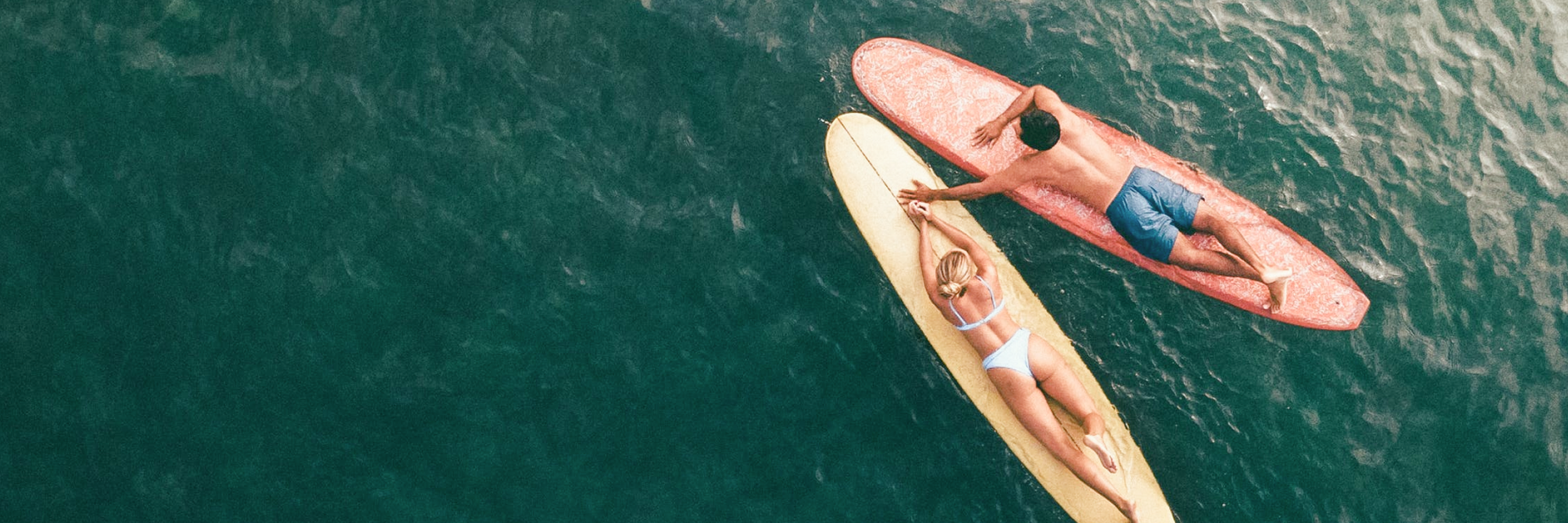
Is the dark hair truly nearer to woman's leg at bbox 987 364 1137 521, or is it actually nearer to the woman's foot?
woman's leg at bbox 987 364 1137 521

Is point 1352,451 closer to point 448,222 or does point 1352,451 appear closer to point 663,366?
point 663,366

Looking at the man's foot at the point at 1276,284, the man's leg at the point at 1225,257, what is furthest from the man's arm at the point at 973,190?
the man's foot at the point at 1276,284

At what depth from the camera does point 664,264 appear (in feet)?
15.2

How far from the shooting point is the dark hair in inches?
153

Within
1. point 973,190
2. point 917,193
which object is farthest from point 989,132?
point 917,193

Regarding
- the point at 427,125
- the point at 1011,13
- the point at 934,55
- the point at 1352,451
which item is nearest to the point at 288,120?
the point at 427,125

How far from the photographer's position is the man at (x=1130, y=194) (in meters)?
4.09

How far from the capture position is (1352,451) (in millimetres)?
4422

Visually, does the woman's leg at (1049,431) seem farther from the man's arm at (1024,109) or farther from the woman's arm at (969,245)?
the man's arm at (1024,109)

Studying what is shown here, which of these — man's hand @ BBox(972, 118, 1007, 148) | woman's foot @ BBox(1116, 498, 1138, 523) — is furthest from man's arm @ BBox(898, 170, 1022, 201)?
woman's foot @ BBox(1116, 498, 1138, 523)

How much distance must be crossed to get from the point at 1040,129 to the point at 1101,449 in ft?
5.28

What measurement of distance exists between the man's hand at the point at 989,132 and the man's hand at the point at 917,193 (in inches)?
14.9

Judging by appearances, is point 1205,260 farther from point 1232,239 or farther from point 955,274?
point 955,274

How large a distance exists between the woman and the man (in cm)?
58
